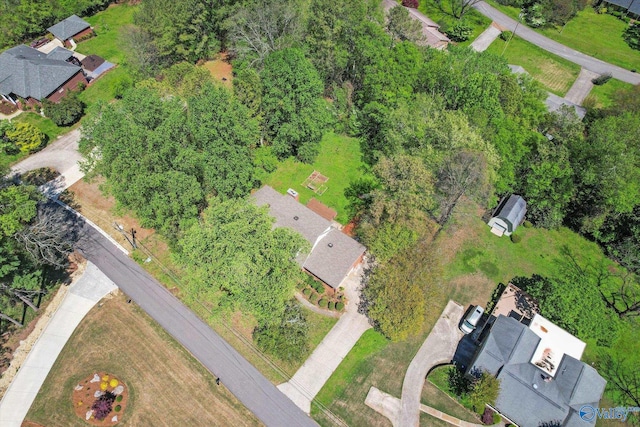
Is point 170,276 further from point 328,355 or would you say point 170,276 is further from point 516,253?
point 516,253

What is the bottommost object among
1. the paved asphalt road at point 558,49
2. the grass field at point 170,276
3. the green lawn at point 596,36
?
the grass field at point 170,276

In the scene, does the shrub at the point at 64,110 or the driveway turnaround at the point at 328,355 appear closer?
the driveway turnaround at the point at 328,355

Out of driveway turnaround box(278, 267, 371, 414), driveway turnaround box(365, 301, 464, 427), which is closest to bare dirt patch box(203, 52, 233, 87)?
driveway turnaround box(278, 267, 371, 414)

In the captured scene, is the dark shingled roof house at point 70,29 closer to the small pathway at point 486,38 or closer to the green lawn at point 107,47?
the green lawn at point 107,47

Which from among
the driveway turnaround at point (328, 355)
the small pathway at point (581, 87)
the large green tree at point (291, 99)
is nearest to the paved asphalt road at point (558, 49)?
the small pathway at point (581, 87)

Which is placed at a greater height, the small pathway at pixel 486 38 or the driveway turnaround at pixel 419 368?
the small pathway at pixel 486 38

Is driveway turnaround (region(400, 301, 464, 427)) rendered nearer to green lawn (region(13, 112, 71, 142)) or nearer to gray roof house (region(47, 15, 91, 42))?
green lawn (region(13, 112, 71, 142))

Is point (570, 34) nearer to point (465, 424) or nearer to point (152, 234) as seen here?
point (465, 424)

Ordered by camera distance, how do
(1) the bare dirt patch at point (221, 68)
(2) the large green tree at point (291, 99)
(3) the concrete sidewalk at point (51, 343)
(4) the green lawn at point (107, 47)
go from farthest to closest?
(1) the bare dirt patch at point (221, 68), (4) the green lawn at point (107, 47), (2) the large green tree at point (291, 99), (3) the concrete sidewalk at point (51, 343)
